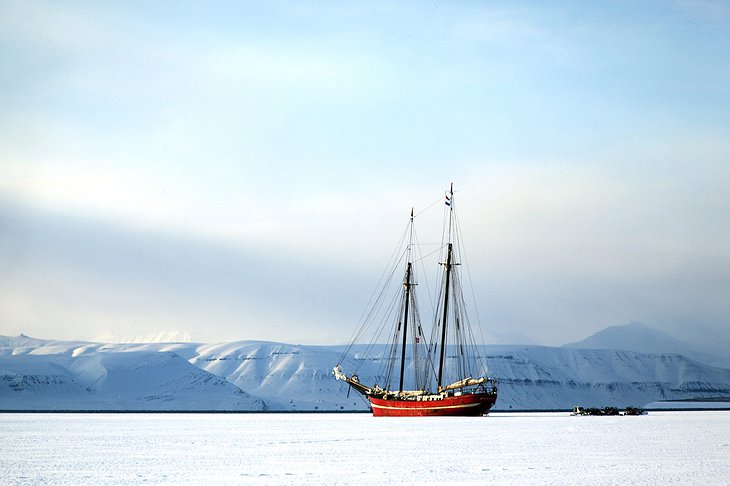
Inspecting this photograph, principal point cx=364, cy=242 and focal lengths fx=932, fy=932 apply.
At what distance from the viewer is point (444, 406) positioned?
11638 centimetres

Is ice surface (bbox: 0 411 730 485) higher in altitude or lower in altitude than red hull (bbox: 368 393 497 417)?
lower

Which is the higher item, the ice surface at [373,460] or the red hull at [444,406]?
the red hull at [444,406]

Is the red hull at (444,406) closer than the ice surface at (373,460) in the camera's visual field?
No

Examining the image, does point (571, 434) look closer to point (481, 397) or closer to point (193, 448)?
point (193, 448)

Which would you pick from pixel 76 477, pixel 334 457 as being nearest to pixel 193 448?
pixel 334 457

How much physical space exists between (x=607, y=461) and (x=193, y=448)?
2273 centimetres

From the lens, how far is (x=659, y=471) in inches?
1463

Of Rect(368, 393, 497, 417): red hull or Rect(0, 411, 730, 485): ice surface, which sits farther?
Rect(368, 393, 497, 417): red hull

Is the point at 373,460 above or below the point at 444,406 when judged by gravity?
below

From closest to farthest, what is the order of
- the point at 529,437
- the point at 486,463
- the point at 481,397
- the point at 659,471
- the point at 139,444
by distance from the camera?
the point at 659,471
the point at 486,463
the point at 139,444
the point at 529,437
the point at 481,397

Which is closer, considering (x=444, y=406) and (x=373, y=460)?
(x=373, y=460)

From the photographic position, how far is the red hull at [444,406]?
114 m

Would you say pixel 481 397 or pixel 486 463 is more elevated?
pixel 481 397

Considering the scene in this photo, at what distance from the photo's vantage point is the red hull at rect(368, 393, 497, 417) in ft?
373
